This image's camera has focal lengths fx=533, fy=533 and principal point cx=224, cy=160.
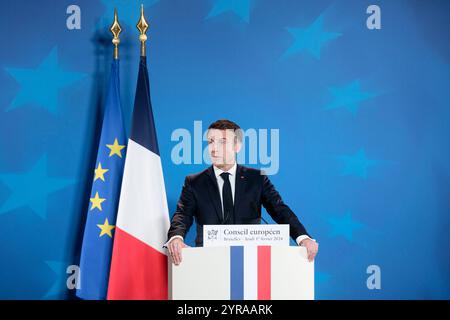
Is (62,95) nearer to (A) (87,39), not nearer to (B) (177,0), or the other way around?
(A) (87,39)

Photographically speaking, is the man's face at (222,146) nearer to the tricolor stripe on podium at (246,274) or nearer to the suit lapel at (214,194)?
the suit lapel at (214,194)

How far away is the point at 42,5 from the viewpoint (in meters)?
3.84

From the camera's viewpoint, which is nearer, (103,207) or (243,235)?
(243,235)

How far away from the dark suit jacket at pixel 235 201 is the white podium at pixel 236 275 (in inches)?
20.5

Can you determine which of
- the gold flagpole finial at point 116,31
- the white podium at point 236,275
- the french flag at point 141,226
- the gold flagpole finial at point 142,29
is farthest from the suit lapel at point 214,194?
the gold flagpole finial at point 116,31

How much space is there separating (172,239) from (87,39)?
74.9 inches

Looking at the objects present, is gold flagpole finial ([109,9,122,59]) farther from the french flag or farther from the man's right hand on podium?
the man's right hand on podium

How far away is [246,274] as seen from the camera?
2.45 m

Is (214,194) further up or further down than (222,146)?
further down

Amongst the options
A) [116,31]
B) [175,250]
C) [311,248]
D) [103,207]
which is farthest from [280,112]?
[175,250]

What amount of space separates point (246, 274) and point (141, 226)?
1097 mm

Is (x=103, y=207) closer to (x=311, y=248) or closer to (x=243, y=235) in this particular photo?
(x=243, y=235)

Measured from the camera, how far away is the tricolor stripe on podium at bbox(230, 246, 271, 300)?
2.45 metres

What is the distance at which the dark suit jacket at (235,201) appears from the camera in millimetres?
3041
